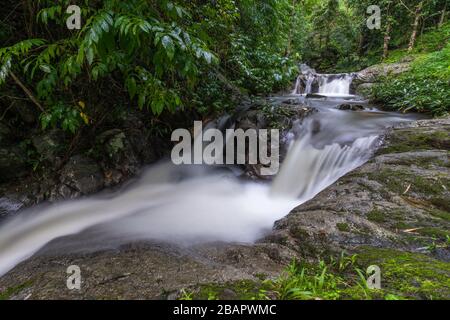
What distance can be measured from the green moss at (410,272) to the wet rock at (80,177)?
385 cm

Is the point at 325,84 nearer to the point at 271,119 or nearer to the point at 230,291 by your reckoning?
the point at 271,119

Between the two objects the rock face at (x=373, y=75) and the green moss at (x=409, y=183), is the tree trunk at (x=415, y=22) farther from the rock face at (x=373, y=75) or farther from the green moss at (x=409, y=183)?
the green moss at (x=409, y=183)

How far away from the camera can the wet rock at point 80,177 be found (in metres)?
4.00

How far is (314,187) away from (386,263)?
2.64 m

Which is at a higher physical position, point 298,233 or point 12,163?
point 12,163

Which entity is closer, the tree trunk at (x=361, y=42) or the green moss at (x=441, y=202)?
the green moss at (x=441, y=202)

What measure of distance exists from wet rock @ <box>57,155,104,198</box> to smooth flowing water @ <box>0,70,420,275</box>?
19cm

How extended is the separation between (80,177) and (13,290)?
2.55m

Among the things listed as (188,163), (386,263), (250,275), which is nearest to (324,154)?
(188,163)

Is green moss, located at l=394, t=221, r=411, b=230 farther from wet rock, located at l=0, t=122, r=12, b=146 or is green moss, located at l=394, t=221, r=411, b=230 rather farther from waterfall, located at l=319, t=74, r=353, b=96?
waterfall, located at l=319, t=74, r=353, b=96

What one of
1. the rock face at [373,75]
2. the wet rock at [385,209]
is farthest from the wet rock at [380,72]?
the wet rock at [385,209]

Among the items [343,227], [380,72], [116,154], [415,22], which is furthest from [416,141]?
[415,22]

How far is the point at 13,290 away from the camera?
69.6 inches

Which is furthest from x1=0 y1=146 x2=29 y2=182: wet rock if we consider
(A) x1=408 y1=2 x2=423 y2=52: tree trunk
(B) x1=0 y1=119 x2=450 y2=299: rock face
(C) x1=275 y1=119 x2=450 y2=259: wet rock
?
(A) x1=408 y1=2 x2=423 y2=52: tree trunk
